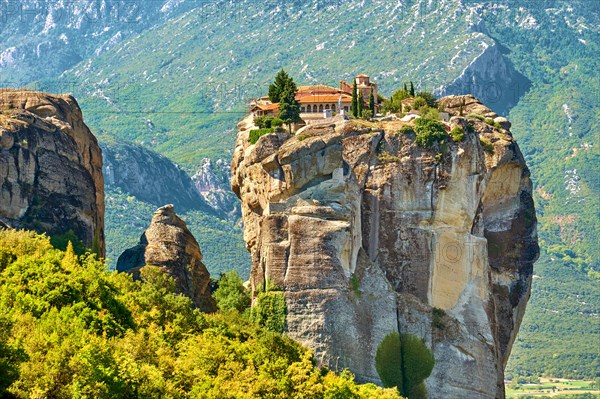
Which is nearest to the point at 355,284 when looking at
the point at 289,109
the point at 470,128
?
the point at 470,128

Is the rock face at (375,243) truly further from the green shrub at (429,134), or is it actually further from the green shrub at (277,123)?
the green shrub at (277,123)

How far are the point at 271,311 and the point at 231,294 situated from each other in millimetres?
9874

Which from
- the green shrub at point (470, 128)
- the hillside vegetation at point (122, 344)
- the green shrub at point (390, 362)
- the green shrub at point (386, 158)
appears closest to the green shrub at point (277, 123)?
the green shrub at point (386, 158)

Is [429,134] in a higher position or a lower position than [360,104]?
lower

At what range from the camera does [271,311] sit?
321 ft

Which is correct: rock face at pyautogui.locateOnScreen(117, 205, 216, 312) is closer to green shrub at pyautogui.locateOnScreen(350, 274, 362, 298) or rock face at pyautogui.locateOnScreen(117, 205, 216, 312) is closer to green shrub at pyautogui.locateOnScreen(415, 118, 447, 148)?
green shrub at pyautogui.locateOnScreen(350, 274, 362, 298)

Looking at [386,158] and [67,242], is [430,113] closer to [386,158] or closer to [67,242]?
[386,158]

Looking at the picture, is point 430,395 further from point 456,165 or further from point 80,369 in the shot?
point 80,369

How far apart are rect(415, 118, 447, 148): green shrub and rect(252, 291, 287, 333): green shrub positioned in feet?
47.0

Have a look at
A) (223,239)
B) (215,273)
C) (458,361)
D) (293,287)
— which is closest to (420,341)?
(458,361)

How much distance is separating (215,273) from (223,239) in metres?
18.5

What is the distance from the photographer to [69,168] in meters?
104

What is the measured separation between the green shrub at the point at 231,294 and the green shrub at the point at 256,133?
879cm

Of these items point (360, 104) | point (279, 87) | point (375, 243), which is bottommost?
point (375, 243)
